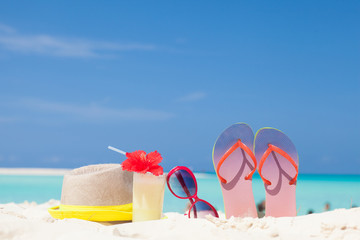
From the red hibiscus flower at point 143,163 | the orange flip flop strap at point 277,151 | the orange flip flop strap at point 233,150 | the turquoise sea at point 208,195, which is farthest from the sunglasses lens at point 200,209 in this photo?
the turquoise sea at point 208,195

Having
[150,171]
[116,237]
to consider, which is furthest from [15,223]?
[150,171]

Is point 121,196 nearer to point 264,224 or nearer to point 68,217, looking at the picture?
point 68,217

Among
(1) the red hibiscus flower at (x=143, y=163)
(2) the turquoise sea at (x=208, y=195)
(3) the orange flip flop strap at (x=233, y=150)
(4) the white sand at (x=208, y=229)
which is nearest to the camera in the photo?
(4) the white sand at (x=208, y=229)

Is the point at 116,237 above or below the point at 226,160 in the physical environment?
below

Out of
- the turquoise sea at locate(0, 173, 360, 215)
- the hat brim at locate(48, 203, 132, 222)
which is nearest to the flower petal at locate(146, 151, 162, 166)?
the hat brim at locate(48, 203, 132, 222)

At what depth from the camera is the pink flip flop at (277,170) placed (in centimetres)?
292

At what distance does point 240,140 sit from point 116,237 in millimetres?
1252

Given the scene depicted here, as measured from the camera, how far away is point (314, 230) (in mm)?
2229

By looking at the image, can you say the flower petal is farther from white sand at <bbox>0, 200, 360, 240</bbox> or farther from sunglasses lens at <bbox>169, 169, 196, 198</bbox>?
white sand at <bbox>0, 200, 360, 240</bbox>

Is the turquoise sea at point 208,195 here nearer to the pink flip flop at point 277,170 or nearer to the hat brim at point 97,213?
the pink flip flop at point 277,170

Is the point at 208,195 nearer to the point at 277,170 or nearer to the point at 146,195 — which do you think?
the point at 277,170

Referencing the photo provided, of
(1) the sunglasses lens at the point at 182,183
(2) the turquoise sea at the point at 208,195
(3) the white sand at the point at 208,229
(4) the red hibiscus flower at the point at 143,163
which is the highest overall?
(2) the turquoise sea at the point at 208,195

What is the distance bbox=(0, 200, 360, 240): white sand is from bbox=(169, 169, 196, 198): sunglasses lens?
1.41ft

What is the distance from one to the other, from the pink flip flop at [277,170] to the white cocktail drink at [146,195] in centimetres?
74
